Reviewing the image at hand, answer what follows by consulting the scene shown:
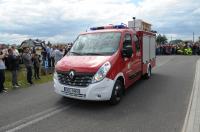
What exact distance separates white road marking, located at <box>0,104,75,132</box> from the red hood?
1.15 meters

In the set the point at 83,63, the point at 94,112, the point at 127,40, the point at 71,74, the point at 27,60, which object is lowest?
the point at 94,112

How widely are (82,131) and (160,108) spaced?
9.24 ft

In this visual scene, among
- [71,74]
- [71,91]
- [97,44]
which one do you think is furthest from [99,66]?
[97,44]

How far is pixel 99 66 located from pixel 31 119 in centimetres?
222

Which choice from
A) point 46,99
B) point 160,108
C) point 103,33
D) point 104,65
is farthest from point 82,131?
point 103,33

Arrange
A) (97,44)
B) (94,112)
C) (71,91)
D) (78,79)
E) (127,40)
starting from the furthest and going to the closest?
1. (127,40)
2. (97,44)
3. (71,91)
4. (78,79)
5. (94,112)

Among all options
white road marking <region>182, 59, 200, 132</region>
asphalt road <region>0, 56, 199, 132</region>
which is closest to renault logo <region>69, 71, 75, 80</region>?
asphalt road <region>0, 56, 199, 132</region>

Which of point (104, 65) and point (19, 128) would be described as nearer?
point (19, 128)

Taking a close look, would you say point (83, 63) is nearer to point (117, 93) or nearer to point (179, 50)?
point (117, 93)

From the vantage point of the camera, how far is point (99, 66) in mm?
7633

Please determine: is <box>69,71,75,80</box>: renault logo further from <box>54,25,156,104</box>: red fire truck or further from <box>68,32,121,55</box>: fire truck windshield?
<box>68,32,121,55</box>: fire truck windshield

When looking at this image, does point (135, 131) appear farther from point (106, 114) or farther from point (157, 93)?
point (157, 93)

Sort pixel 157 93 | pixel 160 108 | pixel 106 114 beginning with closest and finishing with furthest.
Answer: pixel 106 114 → pixel 160 108 → pixel 157 93

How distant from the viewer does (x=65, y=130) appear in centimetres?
606
